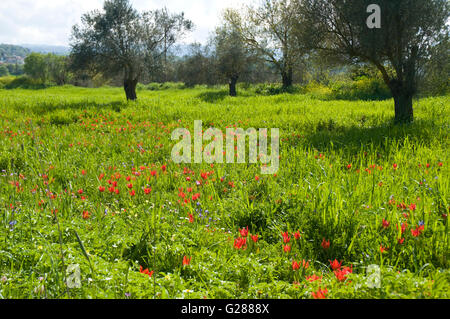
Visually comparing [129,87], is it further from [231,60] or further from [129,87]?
[231,60]

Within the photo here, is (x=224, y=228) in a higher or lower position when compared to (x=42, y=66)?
lower

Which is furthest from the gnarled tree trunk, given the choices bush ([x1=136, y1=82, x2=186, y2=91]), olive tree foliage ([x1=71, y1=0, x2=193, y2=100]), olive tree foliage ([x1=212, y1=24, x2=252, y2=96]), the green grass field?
bush ([x1=136, y1=82, x2=186, y2=91])

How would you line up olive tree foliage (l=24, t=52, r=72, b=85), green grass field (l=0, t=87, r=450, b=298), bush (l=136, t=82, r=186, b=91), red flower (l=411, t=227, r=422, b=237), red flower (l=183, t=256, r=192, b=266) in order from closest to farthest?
green grass field (l=0, t=87, r=450, b=298) < red flower (l=183, t=256, r=192, b=266) < red flower (l=411, t=227, r=422, b=237) < bush (l=136, t=82, r=186, b=91) < olive tree foliage (l=24, t=52, r=72, b=85)

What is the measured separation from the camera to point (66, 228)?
2830 millimetres

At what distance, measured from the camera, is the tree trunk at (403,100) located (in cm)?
915

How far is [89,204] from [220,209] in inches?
70.6

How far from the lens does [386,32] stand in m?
8.34

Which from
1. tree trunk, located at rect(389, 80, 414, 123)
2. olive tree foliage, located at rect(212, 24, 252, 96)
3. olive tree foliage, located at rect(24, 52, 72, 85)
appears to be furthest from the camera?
olive tree foliage, located at rect(24, 52, 72, 85)

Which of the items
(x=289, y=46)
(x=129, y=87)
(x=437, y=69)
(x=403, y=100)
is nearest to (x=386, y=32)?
(x=437, y=69)

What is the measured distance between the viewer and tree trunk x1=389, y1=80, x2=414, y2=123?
9.15 meters

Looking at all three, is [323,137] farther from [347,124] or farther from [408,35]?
[408,35]

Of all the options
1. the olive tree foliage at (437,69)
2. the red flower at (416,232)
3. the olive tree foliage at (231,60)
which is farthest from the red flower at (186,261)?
the olive tree foliage at (231,60)

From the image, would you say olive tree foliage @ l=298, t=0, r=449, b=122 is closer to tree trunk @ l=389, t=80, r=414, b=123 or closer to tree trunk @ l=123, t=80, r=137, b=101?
tree trunk @ l=389, t=80, r=414, b=123

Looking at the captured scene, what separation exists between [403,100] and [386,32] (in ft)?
7.33
